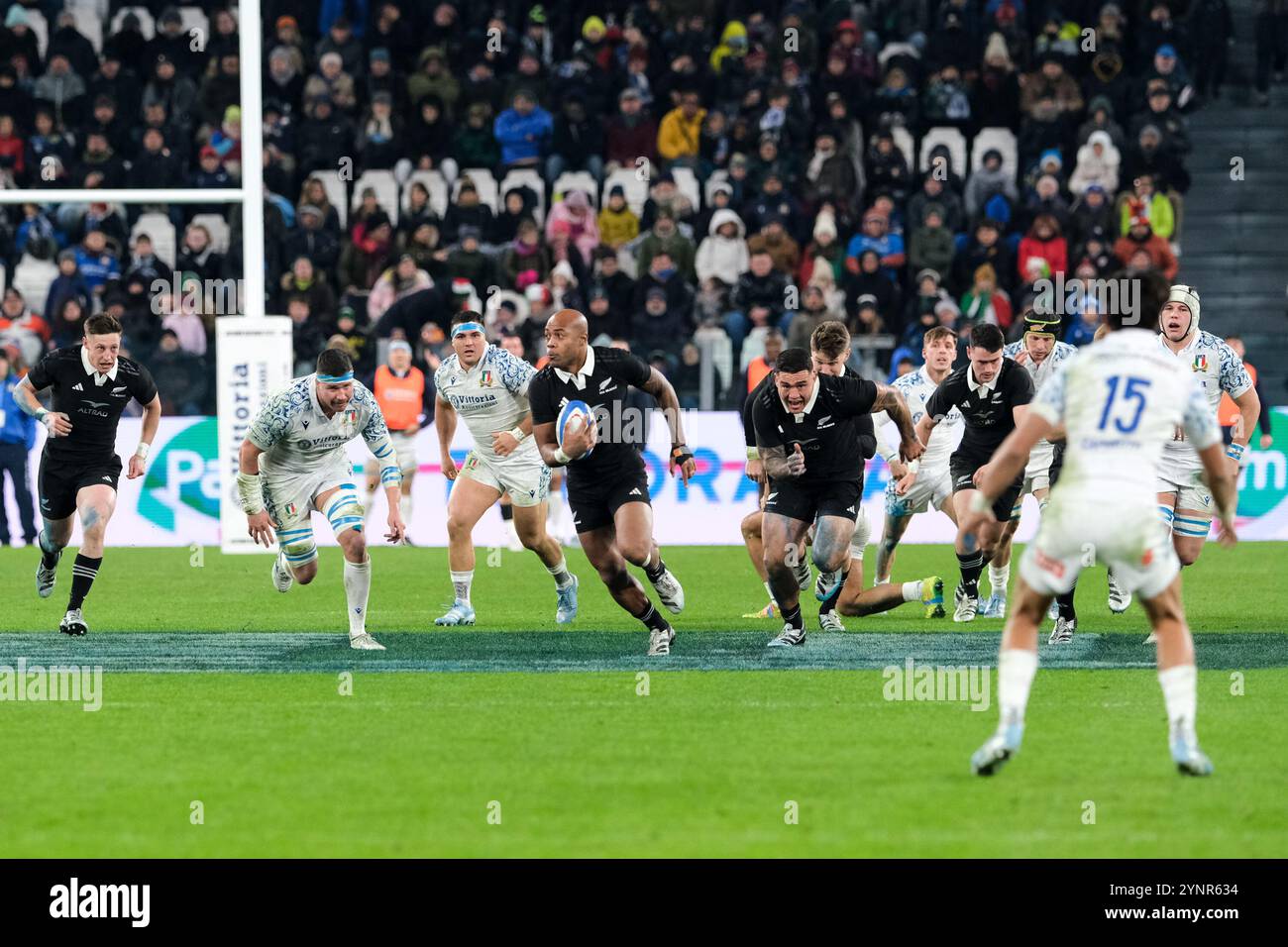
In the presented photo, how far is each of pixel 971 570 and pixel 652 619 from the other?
304cm

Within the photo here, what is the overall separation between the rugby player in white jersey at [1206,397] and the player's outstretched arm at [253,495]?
6.05m

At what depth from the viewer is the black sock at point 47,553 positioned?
1532 centimetres

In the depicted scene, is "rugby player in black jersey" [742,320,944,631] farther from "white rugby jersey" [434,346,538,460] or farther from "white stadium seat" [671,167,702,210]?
"white stadium seat" [671,167,702,210]

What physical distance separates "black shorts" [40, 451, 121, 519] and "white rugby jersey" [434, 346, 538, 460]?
2578 millimetres

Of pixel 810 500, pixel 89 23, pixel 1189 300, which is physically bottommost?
pixel 810 500

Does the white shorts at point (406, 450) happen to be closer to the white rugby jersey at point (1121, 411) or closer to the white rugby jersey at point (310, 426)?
the white rugby jersey at point (310, 426)

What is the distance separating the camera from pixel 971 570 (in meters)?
14.5

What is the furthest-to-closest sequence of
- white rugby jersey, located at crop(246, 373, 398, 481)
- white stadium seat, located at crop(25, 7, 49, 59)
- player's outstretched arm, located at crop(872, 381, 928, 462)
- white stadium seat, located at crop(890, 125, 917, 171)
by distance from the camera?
white stadium seat, located at crop(25, 7, 49, 59), white stadium seat, located at crop(890, 125, 917, 171), white rugby jersey, located at crop(246, 373, 398, 481), player's outstretched arm, located at crop(872, 381, 928, 462)

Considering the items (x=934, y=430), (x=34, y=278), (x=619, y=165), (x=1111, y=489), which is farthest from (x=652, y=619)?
(x=34, y=278)

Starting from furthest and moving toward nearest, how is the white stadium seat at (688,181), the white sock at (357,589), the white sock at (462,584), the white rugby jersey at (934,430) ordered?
the white stadium seat at (688,181) → the white rugby jersey at (934,430) → the white sock at (462,584) → the white sock at (357,589)

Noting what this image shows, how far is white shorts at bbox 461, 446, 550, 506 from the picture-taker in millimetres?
14977

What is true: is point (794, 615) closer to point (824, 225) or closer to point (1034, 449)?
point (1034, 449)

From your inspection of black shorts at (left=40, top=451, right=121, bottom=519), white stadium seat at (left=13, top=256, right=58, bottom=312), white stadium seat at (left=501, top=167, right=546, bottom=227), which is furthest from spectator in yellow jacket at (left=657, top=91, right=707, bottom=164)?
black shorts at (left=40, top=451, right=121, bottom=519)

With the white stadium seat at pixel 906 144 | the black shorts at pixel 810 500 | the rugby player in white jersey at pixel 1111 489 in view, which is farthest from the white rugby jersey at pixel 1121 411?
the white stadium seat at pixel 906 144
